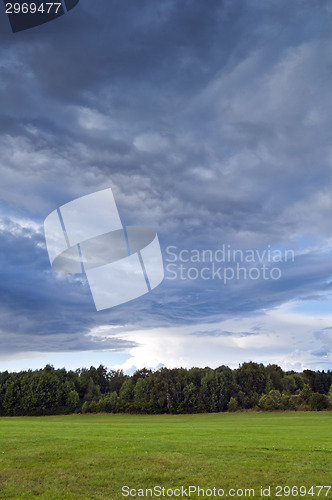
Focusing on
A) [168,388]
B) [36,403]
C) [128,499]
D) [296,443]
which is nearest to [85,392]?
[36,403]

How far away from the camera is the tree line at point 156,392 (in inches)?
4267

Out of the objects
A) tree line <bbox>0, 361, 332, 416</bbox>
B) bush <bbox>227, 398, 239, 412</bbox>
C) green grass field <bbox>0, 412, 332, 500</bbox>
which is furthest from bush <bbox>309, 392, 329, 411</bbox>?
green grass field <bbox>0, 412, 332, 500</bbox>

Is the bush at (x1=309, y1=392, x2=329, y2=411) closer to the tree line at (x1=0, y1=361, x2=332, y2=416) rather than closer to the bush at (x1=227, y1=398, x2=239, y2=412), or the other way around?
the tree line at (x1=0, y1=361, x2=332, y2=416)

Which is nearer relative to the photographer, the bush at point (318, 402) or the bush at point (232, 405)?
the bush at point (318, 402)

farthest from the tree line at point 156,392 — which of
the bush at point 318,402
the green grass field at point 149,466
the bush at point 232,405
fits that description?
the green grass field at point 149,466

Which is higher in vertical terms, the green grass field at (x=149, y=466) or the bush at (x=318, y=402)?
the green grass field at (x=149, y=466)

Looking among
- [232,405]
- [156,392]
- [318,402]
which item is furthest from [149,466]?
[156,392]

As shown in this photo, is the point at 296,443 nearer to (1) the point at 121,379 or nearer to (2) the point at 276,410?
(2) the point at 276,410

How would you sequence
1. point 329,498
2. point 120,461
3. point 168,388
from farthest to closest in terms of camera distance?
point 168,388
point 120,461
point 329,498

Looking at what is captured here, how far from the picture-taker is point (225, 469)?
1869 centimetres

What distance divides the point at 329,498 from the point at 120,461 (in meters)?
10.7

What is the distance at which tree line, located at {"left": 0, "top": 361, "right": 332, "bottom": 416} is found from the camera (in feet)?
356

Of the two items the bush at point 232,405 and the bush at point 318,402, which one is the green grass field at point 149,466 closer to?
the bush at point 318,402

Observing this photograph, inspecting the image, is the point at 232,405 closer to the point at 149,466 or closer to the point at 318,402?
the point at 318,402
